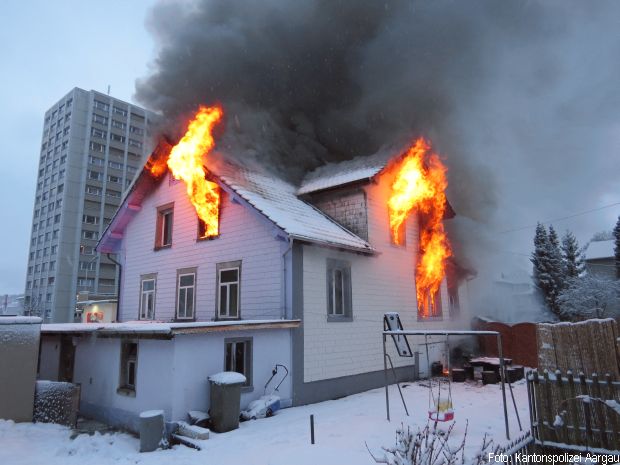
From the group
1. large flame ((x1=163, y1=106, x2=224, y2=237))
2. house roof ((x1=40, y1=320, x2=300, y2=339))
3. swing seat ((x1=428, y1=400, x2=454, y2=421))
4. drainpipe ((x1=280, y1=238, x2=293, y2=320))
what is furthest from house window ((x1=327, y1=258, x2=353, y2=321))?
swing seat ((x1=428, y1=400, x2=454, y2=421))

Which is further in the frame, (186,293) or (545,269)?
(545,269)

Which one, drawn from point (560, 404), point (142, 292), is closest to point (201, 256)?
point (142, 292)

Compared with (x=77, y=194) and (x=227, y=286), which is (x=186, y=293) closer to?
(x=227, y=286)

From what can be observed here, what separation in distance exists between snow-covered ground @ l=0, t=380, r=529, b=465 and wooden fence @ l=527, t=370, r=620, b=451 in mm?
1120

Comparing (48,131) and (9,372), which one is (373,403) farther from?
(48,131)

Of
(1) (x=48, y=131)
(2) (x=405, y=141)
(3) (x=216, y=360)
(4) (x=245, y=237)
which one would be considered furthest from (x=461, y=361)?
(1) (x=48, y=131)

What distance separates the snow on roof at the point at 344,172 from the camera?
16712 millimetres

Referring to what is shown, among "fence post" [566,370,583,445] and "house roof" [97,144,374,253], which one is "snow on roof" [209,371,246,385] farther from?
"fence post" [566,370,583,445]

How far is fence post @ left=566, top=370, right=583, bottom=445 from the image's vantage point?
700cm

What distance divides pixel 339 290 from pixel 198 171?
6838 mm

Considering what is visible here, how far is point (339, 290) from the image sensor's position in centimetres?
1465

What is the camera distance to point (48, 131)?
279 ft

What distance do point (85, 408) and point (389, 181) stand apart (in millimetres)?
13513

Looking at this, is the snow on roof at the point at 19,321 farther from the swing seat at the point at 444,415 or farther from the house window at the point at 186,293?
the swing seat at the point at 444,415
